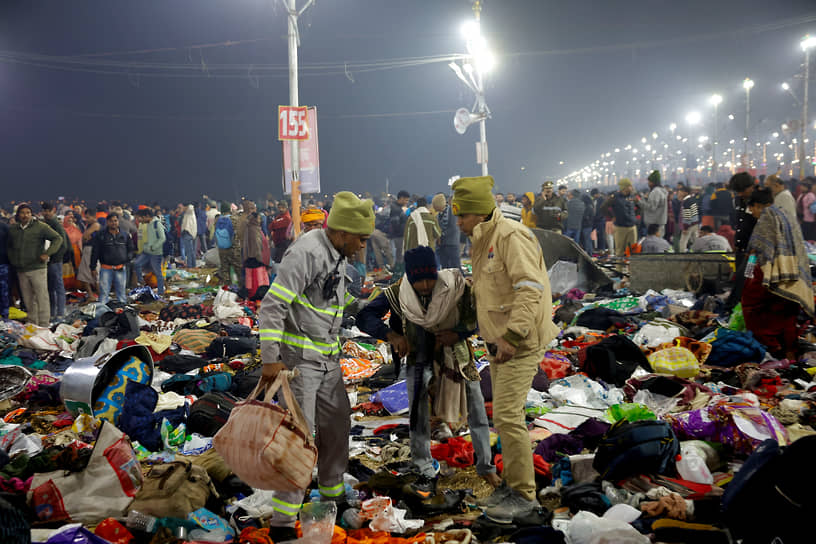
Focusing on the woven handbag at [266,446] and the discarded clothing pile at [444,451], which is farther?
the discarded clothing pile at [444,451]

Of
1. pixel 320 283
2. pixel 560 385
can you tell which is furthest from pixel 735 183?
pixel 320 283

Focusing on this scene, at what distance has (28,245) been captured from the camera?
418 inches

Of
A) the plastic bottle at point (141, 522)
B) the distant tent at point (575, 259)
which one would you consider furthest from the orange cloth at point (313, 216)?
the plastic bottle at point (141, 522)

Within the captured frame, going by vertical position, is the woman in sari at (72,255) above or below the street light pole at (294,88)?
below

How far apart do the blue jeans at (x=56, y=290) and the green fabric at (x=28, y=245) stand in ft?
2.79

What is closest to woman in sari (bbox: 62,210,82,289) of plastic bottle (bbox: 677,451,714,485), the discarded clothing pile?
the discarded clothing pile

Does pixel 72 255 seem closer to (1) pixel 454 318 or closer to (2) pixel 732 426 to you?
(1) pixel 454 318

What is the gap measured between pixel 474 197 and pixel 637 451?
2160mm

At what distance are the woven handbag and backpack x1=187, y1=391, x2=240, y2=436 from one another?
2.62 metres

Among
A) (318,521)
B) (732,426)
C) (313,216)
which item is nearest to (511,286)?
(318,521)

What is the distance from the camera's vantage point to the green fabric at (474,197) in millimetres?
4074

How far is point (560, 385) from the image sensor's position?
667 cm

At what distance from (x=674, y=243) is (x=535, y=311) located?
15143mm

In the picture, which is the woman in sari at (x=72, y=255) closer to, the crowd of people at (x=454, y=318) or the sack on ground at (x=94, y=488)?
the sack on ground at (x=94, y=488)
